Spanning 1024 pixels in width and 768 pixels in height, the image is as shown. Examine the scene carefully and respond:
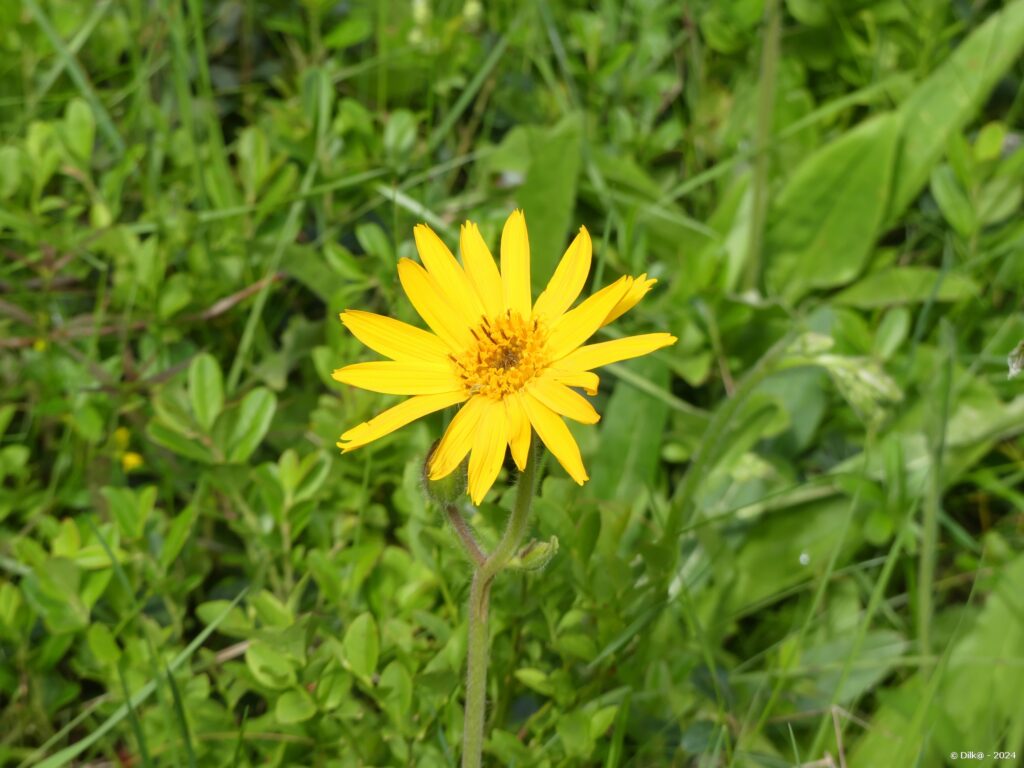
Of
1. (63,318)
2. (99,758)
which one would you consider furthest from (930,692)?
(63,318)

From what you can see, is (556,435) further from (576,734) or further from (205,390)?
(205,390)

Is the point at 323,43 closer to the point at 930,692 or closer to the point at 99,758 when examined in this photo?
the point at 99,758

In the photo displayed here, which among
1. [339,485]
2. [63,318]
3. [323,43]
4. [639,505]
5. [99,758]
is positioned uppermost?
[323,43]

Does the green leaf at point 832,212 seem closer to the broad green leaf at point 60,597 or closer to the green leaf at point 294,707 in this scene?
the green leaf at point 294,707

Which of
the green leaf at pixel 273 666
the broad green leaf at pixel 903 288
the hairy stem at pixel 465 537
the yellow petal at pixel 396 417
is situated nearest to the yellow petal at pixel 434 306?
the yellow petal at pixel 396 417

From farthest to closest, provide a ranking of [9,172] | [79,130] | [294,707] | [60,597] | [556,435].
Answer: [79,130] → [9,172] → [60,597] → [294,707] → [556,435]

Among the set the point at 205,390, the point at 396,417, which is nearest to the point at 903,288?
the point at 205,390
